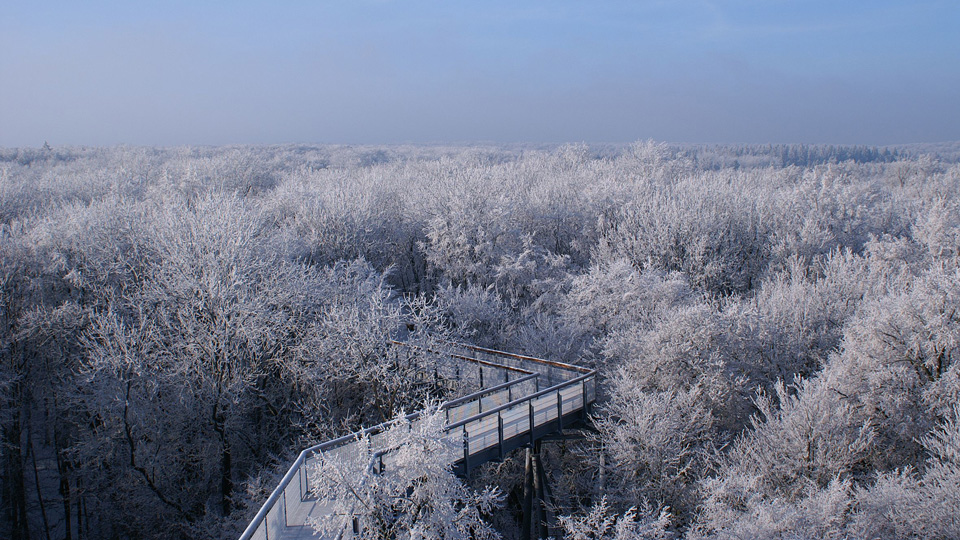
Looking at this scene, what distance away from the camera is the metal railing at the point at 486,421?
10.9 meters

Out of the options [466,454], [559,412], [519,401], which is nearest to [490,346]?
[559,412]

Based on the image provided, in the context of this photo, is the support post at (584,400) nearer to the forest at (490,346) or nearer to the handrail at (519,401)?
the handrail at (519,401)

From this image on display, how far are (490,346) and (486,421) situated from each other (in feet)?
32.9

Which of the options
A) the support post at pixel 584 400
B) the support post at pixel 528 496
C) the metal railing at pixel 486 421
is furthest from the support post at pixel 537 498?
the support post at pixel 584 400

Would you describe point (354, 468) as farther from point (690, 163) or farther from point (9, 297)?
point (690, 163)

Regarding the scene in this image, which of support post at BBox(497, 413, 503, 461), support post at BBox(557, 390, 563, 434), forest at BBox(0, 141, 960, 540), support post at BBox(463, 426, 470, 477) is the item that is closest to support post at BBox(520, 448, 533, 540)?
forest at BBox(0, 141, 960, 540)

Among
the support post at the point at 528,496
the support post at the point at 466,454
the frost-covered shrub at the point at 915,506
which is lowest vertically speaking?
the support post at the point at 528,496

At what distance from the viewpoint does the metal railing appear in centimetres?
1092

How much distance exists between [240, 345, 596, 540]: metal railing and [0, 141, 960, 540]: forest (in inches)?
52.7

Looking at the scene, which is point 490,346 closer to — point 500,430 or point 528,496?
point 528,496

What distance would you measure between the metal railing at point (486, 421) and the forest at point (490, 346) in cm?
134

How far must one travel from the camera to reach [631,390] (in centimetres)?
1744

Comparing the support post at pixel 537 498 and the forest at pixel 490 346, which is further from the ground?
the forest at pixel 490 346

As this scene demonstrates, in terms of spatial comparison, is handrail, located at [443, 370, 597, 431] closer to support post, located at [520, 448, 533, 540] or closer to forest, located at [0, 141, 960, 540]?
forest, located at [0, 141, 960, 540]
